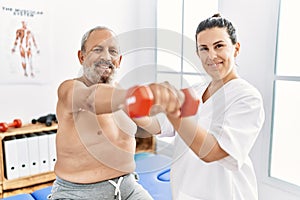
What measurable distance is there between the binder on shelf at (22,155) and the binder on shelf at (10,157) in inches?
0.9

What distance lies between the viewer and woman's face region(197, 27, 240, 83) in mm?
927

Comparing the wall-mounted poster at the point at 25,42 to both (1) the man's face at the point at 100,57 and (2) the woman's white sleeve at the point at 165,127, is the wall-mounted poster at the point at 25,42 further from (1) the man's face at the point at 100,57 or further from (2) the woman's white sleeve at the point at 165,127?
(2) the woman's white sleeve at the point at 165,127

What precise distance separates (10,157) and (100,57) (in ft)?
5.45

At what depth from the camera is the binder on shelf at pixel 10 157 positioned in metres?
2.14

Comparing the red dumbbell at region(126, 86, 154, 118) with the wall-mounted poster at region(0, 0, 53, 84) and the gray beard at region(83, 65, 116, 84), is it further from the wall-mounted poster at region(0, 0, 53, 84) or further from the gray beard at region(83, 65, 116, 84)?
the wall-mounted poster at region(0, 0, 53, 84)

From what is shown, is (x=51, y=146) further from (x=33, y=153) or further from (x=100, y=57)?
(x=100, y=57)

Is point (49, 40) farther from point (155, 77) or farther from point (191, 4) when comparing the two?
point (155, 77)

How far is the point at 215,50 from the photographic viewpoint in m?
0.93

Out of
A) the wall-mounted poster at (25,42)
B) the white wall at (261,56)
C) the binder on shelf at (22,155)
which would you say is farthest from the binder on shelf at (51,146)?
the white wall at (261,56)

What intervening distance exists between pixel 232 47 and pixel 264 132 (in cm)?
123

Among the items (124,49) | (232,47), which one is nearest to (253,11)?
(232,47)

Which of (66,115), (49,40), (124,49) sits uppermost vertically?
(49,40)

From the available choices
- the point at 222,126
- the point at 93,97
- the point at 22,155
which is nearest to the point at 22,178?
the point at 22,155

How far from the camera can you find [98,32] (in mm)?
989
